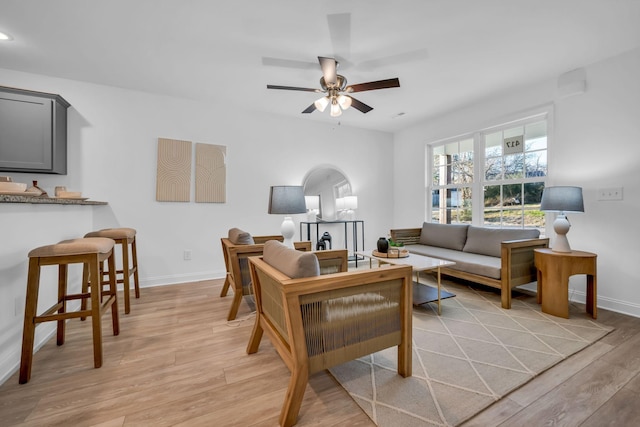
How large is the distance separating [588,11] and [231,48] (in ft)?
9.64

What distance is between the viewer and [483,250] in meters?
3.44

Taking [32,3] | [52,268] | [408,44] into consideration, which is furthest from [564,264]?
[32,3]

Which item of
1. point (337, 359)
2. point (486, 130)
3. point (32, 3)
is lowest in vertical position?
point (337, 359)

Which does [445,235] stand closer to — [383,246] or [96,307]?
[383,246]

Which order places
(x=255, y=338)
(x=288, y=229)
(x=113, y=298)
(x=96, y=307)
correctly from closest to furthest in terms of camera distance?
(x=96, y=307), (x=255, y=338), (x=113, y=298), (x=288, y=229)

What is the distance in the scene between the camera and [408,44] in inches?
97.3

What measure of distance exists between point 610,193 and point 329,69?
3062 millimetres

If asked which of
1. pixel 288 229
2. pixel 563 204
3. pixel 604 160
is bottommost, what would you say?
pixel 288 229

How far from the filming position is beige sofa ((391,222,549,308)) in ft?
8.83

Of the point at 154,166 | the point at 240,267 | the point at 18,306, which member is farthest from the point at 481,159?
the point at 18,306

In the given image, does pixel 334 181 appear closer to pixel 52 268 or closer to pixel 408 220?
pixel 408 220

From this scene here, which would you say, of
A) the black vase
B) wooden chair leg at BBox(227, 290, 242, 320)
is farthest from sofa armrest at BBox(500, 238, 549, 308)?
wooden chair leg at BBox(227, 290, 242, 320)

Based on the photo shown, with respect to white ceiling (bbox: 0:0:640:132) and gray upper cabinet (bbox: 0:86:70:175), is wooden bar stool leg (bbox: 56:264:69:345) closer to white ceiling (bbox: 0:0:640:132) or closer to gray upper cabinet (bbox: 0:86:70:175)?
gray upper cabinet (bbox: 0:86:70:175)

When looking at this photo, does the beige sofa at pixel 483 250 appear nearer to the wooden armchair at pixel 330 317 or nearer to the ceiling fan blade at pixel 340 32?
the wooden armchair at pixel 330 317
